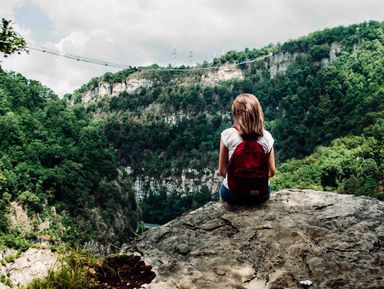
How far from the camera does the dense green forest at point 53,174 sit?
209 ft

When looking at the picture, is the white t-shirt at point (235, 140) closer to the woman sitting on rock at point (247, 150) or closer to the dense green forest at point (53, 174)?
the woman sitting on rock at point (247, 150)

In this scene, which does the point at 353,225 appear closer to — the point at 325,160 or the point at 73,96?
the point at 325,160

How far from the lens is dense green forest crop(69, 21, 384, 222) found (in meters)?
63.1

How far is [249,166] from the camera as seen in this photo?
5.04 m

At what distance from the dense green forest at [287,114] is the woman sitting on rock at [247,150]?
115 ft

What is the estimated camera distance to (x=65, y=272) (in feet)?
12.8

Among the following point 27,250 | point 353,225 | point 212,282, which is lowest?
point 27,250

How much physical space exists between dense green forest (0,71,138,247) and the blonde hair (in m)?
52.4

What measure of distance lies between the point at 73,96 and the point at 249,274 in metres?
202

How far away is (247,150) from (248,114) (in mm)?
363

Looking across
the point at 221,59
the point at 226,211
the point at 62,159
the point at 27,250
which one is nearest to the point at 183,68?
the point at 221,59

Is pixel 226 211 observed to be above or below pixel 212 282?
above

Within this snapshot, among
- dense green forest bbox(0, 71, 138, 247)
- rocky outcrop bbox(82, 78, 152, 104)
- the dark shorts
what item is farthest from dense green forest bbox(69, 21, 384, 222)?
the dark shorts

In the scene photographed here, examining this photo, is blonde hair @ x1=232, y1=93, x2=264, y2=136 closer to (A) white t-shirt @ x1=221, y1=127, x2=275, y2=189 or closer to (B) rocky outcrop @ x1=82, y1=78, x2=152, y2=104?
(A) white t-shirt @ x1=221, y1=127, x2=275, y2=189
